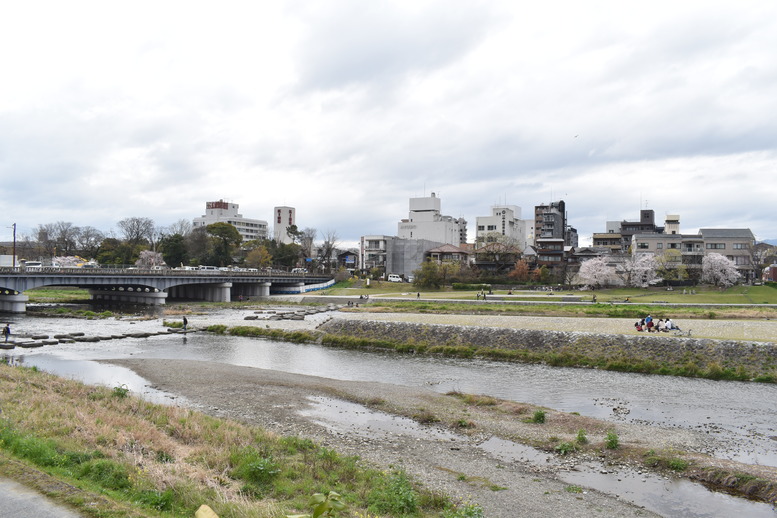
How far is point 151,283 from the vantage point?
7012cm

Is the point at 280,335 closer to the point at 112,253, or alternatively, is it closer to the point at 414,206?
the point at 112,253

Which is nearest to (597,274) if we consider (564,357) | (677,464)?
(564,357)

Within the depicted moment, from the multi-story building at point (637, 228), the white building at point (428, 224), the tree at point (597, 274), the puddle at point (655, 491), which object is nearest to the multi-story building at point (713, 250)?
the tree at point (597, 274)

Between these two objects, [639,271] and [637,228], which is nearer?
[639,271]

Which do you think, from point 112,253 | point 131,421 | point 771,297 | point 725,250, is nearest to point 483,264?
point 725,250

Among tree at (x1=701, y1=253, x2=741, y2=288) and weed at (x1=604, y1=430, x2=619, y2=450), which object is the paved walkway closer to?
weed at (x1=604, y1=430, x2=619, y2=450)

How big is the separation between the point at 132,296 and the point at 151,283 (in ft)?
30.3

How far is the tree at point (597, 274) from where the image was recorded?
259 ft

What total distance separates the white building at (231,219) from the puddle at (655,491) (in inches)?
6426

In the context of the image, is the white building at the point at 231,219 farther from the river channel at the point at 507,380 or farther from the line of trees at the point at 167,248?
the river channel at the point at 507,380

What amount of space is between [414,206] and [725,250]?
71782mm

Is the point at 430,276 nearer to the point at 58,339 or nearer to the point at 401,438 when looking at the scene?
the point at 58,339

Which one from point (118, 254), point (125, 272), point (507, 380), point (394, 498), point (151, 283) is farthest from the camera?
point (118, 254)

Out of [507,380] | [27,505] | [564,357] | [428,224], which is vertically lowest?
[507,380]
